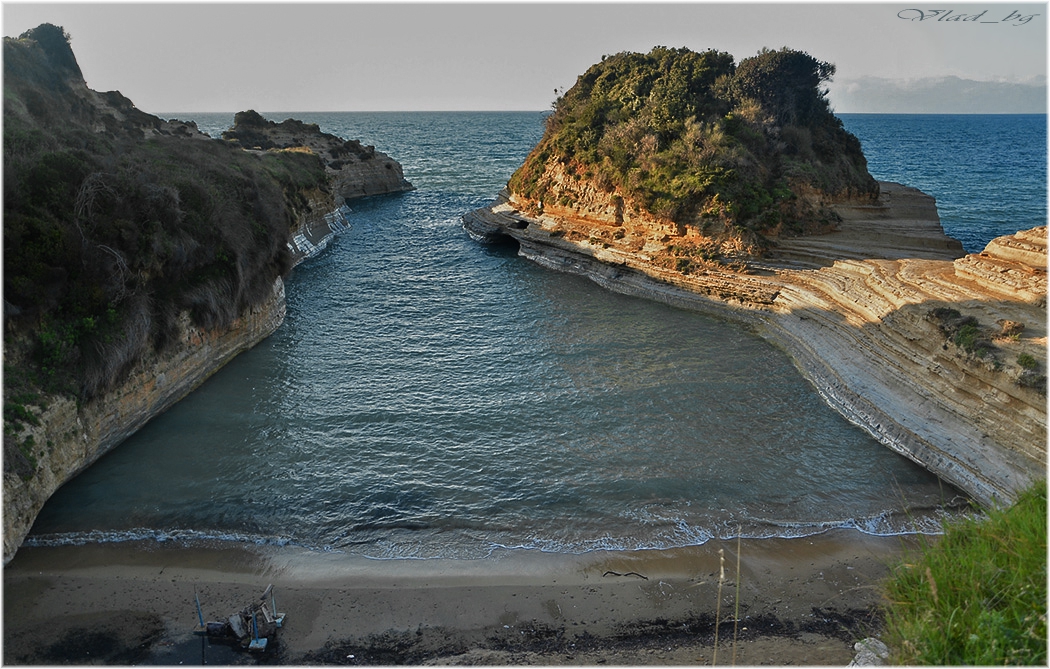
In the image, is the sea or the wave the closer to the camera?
the wave

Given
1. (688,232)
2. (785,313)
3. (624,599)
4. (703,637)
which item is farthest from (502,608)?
(688,232)

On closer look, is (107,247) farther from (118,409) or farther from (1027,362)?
(1027,362)

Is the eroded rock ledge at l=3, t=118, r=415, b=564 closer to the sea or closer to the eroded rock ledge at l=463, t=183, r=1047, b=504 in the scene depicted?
the sea

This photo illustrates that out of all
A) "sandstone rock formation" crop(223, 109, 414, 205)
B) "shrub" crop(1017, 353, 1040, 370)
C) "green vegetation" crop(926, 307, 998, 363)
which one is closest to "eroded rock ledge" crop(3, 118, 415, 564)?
"green vegetation" crop(926, 307, 998, 363)

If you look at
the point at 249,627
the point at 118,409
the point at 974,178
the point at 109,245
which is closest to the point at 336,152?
the point at 109,245

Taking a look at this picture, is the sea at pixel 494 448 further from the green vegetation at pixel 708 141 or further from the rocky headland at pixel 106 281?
the green vegetation at pixel 708 141
